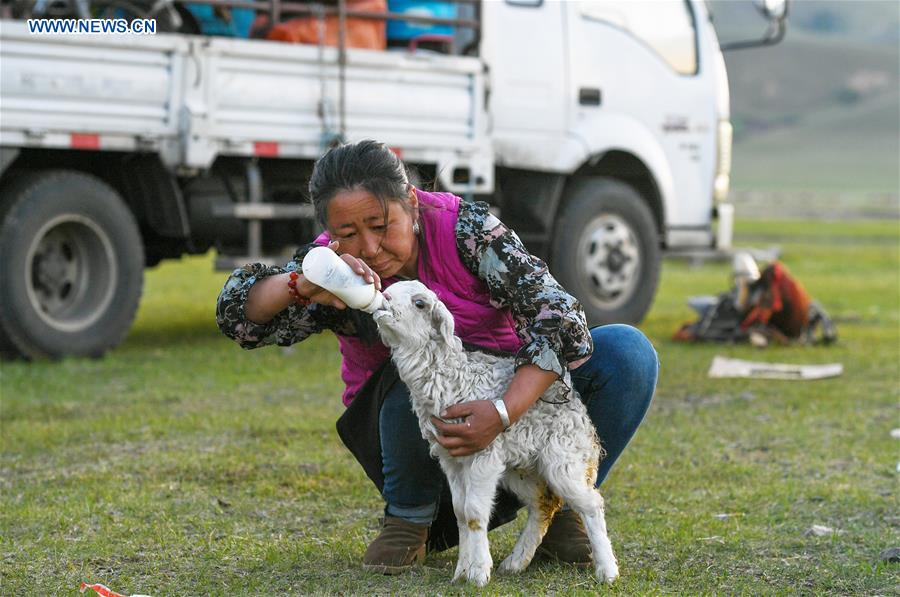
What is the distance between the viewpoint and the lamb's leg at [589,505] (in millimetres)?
3756

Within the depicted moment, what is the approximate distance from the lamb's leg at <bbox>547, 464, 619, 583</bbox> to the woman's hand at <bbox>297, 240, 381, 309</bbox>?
722 mm

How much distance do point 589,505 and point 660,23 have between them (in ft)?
26.3

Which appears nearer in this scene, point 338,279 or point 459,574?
point 338,279

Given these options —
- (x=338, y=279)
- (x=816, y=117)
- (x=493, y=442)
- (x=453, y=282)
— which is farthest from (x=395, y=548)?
(x=816, y=117)

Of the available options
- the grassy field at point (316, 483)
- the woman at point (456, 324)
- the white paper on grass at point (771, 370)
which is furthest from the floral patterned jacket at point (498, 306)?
the white paper on grass at point (771, 370)

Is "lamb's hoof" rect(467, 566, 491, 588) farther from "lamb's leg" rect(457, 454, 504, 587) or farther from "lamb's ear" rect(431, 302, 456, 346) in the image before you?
"lamb's ear" rect(431, 302, 456, 346)

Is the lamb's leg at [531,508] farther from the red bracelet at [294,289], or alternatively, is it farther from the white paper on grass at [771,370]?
the white paper on grass at [771,370]

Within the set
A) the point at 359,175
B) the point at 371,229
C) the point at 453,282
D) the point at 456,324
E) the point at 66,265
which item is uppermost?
the point at 359,175

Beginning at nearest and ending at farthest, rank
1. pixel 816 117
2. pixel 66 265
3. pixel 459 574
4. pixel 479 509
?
pixel 479 509 < pixel 459 574 < pixel 66 265 < pixel 816 117

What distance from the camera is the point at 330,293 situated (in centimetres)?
364

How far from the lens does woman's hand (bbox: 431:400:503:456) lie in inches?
144

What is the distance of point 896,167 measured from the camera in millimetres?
81500

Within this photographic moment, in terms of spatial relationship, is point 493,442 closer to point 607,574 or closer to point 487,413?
point 487,413

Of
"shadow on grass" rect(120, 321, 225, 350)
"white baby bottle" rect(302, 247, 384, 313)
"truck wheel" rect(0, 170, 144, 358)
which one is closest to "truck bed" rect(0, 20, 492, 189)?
"truck wheel" rect(0, 170, 144, 358)
